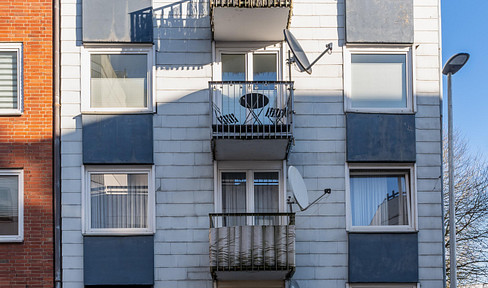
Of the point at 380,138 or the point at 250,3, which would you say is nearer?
the point at 250,3

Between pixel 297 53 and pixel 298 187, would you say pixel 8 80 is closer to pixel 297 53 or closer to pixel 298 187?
pixel 297 53

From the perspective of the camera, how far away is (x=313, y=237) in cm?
1382

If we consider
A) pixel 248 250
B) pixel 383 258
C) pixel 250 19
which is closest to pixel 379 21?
pixel 250 19

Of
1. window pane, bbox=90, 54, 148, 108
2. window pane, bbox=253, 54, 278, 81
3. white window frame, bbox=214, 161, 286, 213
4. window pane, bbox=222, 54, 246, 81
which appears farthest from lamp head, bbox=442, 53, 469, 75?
window pane, bbox=90, 54, 148, 108

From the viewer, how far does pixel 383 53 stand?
14.5m

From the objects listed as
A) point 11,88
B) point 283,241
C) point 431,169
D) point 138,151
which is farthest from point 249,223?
point 11,88

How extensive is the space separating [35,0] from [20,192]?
12.4 ft

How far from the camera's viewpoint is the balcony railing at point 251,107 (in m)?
13.4

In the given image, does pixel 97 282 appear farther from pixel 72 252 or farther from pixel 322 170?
pixel 322 170

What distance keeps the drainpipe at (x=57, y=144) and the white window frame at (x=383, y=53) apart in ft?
18.3

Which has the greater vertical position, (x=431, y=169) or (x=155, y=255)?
(x=431, y=169)

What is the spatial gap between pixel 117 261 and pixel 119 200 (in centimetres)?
120

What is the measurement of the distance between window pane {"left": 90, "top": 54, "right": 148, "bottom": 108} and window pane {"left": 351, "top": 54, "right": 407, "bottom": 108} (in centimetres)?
419

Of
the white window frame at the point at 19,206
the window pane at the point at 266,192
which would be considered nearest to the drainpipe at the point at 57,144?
the white window frame at the point at 19,206
